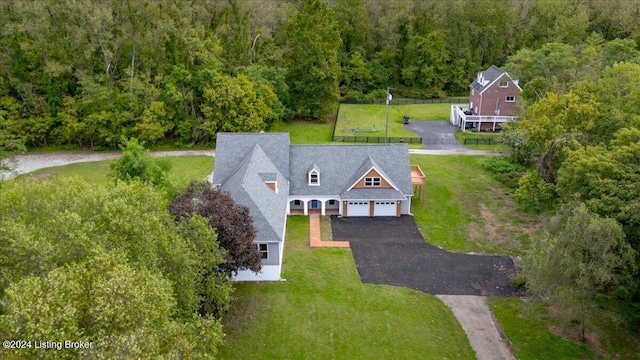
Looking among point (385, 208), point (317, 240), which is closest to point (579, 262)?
→ point (317, 240)

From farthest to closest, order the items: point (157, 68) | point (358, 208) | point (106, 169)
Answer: point (157, 68) → point (106, 169) → point (358, 208)

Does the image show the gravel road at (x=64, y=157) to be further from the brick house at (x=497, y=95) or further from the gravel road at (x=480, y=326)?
the gravel road at (x=480, y=326)

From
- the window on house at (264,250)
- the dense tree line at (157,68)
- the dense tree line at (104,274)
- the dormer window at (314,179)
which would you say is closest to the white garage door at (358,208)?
the dormer window at (314,179)

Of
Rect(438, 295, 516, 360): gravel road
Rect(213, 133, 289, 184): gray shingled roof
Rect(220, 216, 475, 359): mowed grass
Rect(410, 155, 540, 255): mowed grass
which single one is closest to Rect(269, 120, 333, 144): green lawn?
Rect(410, 155, 540, 255): mowed grass

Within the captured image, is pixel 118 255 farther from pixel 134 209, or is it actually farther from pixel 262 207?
pixel 262 207

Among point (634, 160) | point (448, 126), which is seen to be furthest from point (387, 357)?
point (448, 126)

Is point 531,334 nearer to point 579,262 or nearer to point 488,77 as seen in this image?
point 579,262
